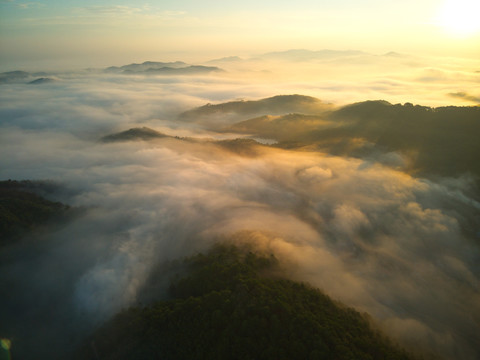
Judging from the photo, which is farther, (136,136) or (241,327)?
(136,136)

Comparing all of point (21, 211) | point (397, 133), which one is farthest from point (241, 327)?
point (397, 133)

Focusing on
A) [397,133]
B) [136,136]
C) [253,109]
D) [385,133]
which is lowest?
[136,136]

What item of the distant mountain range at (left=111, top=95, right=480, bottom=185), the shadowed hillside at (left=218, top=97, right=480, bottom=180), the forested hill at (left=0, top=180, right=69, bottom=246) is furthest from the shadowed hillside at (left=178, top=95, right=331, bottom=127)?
the forested hill at (left=0, top=180, right=69, bottom=246)

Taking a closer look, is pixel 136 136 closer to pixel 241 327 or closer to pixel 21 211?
pixel 21 211

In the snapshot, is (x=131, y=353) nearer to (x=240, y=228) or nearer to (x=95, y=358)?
(x=95, y=358)

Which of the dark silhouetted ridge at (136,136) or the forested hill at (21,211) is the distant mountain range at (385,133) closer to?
the dark silhouetted ridge at (136,136)

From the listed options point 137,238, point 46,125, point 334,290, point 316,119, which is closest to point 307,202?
point 334,290

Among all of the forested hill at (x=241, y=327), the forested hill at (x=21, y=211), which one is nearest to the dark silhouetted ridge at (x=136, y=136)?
the forested hill at (x=21, y=211)

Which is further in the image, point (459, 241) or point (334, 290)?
point (459, 241)

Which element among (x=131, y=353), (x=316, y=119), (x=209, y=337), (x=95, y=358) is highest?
(x=316, y=119)
